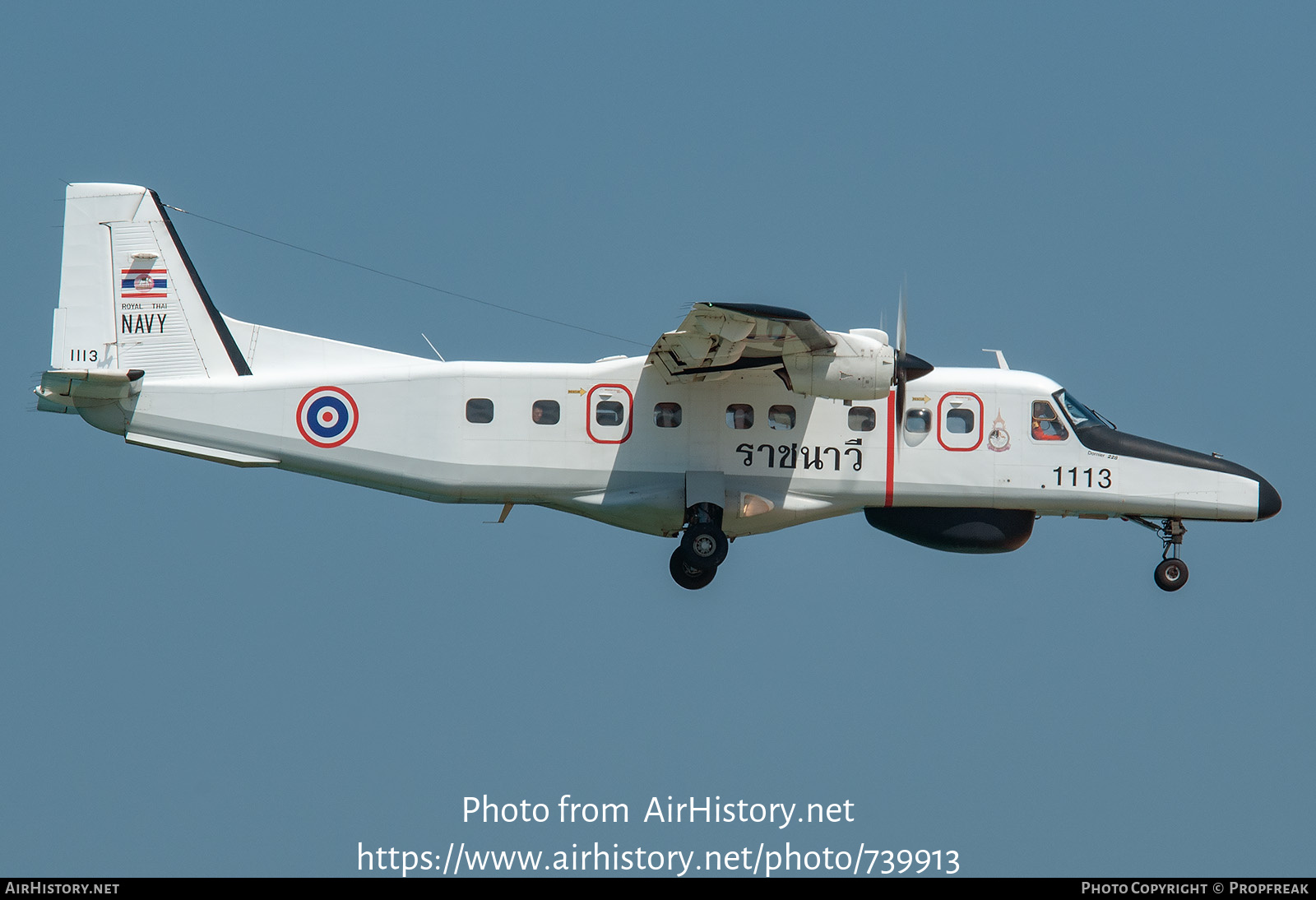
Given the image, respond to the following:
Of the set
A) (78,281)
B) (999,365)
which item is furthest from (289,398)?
(999,365)

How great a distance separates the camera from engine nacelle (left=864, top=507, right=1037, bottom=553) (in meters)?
21.1

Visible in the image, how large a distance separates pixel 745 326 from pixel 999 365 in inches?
181

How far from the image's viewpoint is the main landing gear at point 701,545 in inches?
797

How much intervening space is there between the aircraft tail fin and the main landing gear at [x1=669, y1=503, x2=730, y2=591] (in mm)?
5718

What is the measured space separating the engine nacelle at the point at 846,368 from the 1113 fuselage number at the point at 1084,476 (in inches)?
118

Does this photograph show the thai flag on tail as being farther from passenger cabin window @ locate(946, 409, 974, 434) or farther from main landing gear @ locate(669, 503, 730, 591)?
passenger cabin window @ locate(946, 409, 974, 434)

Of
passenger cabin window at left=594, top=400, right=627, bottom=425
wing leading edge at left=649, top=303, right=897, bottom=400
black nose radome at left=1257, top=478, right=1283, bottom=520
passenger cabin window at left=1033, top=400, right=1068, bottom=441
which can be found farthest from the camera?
black nose radome at left=1257, top=478, right=1283, bottom=520

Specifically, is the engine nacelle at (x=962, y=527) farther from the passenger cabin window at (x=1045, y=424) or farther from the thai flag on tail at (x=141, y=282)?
the thai flag on tail at (x=141, y=282)

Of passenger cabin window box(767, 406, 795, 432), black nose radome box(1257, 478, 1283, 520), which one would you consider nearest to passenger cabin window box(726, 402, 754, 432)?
passenger cabin window box(767, 406, 795, 432)

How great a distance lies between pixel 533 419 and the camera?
20297 mm

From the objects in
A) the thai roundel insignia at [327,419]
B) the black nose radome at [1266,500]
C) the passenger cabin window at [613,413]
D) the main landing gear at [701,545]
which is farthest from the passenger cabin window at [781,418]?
the black nose radome at [1266,500]

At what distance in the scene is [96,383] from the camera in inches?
780

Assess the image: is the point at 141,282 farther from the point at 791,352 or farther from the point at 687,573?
the point at 791,352
